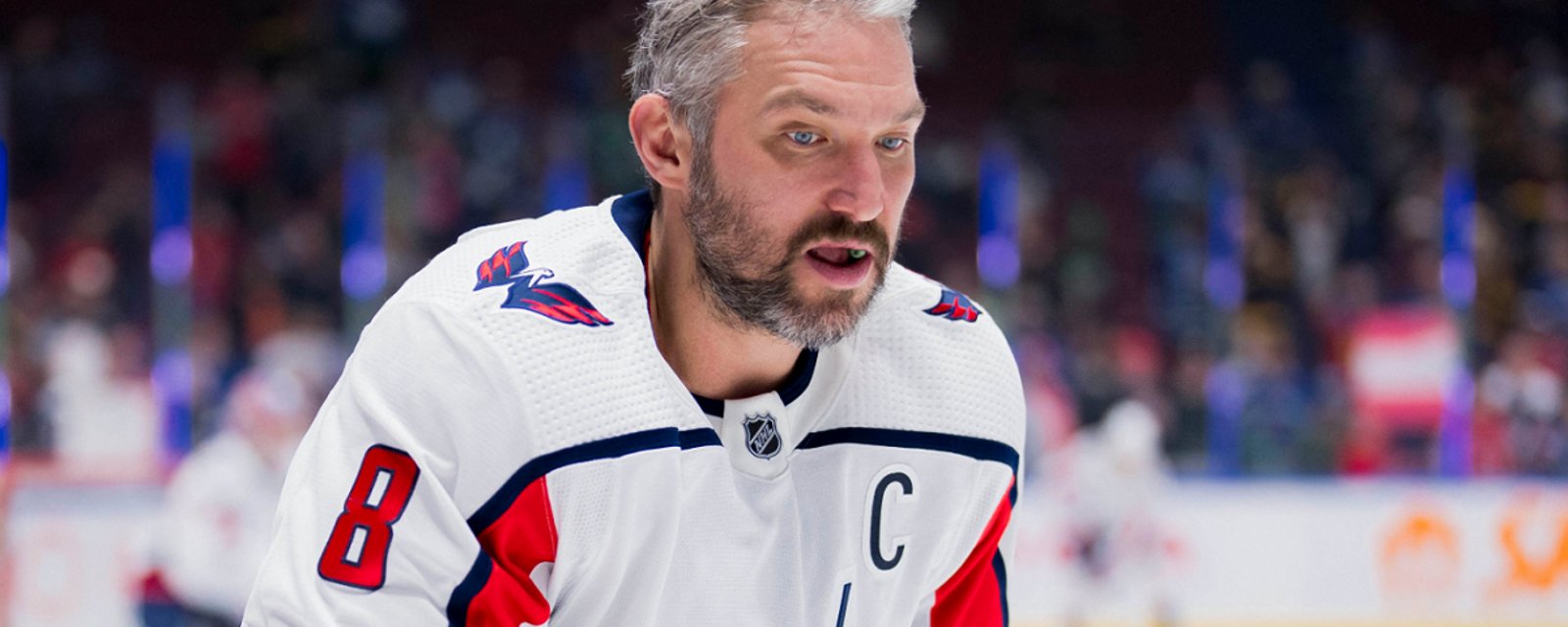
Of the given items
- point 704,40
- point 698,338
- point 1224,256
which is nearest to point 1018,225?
point 1224,256

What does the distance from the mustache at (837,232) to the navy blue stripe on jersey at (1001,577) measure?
1.64 feet

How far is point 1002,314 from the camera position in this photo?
9273 mm

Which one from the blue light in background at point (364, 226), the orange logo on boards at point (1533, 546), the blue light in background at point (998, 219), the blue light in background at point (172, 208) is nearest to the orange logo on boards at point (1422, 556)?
the orange logo on boards at point (1533, 546)

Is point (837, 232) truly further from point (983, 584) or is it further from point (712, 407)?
point (983, 584)

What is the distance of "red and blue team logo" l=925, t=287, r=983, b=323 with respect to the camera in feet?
6.37

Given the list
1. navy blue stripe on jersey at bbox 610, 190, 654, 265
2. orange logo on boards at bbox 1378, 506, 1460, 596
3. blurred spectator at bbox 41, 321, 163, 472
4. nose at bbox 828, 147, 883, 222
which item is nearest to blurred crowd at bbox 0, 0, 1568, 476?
blurred spectator at bbox 41, 321, 163, 472

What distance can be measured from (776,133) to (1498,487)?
25.8ft

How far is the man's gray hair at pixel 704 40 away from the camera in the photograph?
165 cm

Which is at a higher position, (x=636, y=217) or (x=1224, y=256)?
(x=1224, y=256)

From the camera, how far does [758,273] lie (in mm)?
1711

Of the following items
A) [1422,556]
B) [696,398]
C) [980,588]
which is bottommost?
[1422,556]

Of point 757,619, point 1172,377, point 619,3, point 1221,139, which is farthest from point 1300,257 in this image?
point 757,619

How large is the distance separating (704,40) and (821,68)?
0.14 meters

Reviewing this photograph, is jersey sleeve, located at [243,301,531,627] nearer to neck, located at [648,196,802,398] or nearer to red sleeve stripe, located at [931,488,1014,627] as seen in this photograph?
neck, located at [648,196,802,398]
